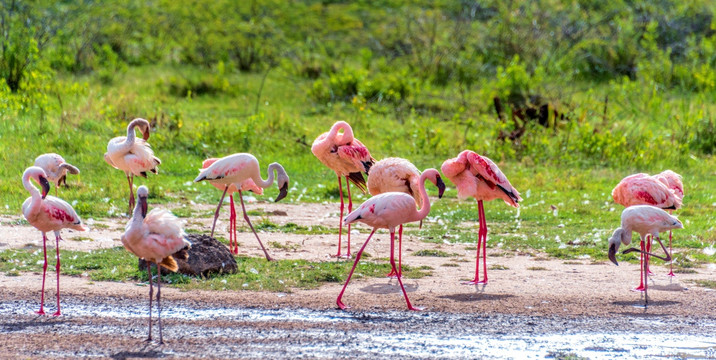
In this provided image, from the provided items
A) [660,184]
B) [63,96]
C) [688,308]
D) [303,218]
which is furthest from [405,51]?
[688,308]

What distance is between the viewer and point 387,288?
25.8 ft

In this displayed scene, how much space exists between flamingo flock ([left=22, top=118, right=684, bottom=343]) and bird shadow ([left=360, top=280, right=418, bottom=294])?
201 mm

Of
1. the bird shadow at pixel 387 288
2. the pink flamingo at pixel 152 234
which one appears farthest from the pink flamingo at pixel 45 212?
the bird shadow at pixel 387 288

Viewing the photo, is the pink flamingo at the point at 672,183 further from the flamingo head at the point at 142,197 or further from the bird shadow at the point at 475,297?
the flamingo head at the point at 142,197

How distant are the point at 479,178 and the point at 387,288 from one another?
143 cm

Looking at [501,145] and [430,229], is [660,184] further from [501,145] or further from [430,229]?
[501,145]

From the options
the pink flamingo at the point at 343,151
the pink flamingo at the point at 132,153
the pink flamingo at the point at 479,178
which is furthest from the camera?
the pink flamingo at the point at 132,153

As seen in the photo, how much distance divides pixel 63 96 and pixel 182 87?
3022mm

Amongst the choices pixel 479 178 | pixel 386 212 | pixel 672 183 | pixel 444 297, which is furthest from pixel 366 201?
pixel 672 183

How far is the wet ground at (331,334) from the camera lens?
5836 millimetres

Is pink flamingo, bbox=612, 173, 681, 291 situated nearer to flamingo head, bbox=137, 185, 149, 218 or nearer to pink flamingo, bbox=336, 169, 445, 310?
pink flamingo, bbox=336, 169, 445, 310

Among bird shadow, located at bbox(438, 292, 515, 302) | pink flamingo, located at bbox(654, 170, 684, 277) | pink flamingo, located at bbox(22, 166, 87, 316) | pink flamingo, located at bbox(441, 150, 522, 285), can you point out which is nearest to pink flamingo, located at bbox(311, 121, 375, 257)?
pink flamingo, located at bbox(441, 150, 522, 285)

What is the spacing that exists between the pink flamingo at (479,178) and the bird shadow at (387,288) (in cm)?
72

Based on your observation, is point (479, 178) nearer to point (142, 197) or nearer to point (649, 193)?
point (649, 193)
